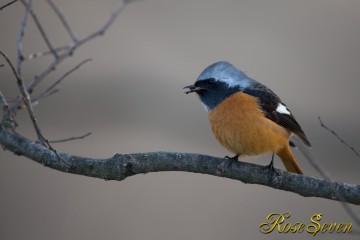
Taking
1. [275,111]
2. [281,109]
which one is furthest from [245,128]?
[281,109]

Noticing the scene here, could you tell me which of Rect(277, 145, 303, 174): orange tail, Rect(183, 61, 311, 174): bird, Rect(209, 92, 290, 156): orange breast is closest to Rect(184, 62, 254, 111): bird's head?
Rect(183, 61, 311, 174): bird

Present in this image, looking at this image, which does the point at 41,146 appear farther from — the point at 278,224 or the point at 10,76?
the point at 10,76

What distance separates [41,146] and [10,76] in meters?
3.65

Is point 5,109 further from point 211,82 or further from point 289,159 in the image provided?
point 289,159

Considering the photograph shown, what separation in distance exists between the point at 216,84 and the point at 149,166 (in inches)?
50.7

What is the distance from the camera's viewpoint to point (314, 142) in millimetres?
7012

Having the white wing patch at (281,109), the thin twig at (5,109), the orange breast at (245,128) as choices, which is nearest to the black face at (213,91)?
the orange breast at (245,128)

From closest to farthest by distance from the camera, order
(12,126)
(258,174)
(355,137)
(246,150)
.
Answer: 1. (12,126)
2. (258,174)
3. (246,150)
4. (355,137)

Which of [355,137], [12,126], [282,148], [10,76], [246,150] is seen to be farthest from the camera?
[355,137]

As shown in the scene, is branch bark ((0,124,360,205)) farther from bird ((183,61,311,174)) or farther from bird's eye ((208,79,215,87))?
bird's eye ((208,79,215,87))

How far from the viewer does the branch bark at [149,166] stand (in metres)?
3.26

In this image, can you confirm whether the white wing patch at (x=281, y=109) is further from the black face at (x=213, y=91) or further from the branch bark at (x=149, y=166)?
the branch bark at (x=149, y=166)

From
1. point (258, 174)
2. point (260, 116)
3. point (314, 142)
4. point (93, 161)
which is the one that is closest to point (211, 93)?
point (260, 116)

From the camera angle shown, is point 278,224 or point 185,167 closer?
point 185,167
